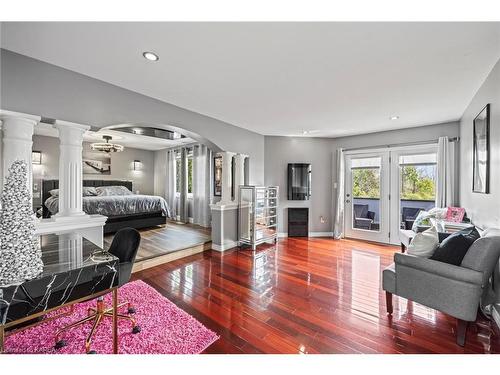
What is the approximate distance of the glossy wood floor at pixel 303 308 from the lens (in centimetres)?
170

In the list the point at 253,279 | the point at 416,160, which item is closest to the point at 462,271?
the point at 253,279

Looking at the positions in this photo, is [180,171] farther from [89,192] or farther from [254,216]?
[254,216]

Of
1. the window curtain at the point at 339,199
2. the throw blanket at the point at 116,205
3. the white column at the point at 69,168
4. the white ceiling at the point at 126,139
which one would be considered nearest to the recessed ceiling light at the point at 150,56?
the white column at the point at 69,168

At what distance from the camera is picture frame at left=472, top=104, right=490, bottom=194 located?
222cm

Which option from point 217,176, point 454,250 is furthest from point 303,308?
point 217,176

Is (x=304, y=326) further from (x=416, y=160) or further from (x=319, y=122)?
(x=416, y=160)

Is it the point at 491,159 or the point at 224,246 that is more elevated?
the point at 491,159

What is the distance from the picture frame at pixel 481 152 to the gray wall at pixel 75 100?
360 cm

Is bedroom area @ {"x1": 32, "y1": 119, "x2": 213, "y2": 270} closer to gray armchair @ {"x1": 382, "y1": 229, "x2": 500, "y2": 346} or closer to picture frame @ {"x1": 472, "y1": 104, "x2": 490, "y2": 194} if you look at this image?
gray armchair @ {"x1": 382, "y1": 229, "x2": 500, "y2": 346}

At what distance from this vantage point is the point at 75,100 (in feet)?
7.54

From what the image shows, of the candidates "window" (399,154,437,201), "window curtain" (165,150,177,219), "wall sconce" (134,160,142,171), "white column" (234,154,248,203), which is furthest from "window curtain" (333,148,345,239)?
"wall sconce" (134,160,142,171)

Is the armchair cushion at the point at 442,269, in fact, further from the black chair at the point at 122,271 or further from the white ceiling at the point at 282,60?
the black chair at the point at 122,271

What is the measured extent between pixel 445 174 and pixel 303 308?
11.7 ft
